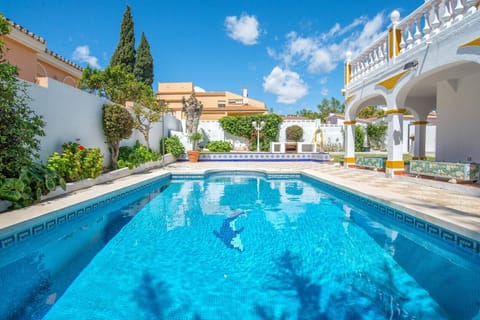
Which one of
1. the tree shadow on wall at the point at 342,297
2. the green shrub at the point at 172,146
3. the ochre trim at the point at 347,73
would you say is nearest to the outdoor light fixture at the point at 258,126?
the green shrub at the point at 172,146

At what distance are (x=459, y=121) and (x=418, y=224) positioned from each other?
6785mm

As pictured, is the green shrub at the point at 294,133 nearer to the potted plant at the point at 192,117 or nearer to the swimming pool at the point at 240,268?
the potted plant at the point at 192,117

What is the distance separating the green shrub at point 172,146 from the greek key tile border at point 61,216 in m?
8.75

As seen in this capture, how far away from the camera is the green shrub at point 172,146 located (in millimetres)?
16453

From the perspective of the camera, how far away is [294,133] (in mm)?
22062

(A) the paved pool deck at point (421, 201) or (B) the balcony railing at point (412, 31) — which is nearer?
(A) the paved pool deck at point (421, 201)

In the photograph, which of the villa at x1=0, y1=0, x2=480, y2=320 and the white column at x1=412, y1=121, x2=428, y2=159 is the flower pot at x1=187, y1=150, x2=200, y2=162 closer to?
the villa at x1=0, y1=0, x2=480, y2=320

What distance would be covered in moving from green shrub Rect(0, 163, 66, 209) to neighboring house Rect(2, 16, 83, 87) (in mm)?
2834

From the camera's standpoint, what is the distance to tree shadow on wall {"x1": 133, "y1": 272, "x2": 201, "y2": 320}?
2.43 metres

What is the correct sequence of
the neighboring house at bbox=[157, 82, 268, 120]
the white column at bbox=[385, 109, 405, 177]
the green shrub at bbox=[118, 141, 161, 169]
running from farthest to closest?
the neighboring house at bbox=[157, 82, 268, 120], the green shrub at bbox=[118, 141, 161, 169], the white column at bbox=[385, 109, 405, 177]

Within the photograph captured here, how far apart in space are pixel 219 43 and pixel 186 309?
2556 centimetres

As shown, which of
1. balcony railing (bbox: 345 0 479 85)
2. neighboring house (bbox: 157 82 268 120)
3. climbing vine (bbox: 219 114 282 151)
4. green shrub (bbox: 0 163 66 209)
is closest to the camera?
green shrub (bbox: 0 163 66 209)

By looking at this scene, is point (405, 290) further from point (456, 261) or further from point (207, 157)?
point (207, 157)

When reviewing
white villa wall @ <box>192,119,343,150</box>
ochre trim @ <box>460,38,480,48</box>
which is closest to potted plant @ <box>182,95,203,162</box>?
white villa wall @ <box>192,119,343,150</box>
